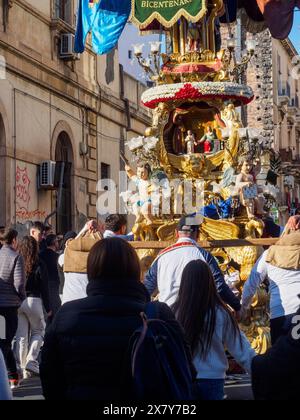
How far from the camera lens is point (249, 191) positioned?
12.3 m

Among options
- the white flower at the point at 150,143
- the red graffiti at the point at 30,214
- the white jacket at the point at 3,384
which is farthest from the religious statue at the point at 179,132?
the white jacket at the point at 3,384

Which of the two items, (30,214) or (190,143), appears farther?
(30,214)

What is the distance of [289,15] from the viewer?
13117 millimetres

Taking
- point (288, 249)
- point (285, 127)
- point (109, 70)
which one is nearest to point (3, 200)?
point (109, 70)

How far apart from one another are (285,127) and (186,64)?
30006 mm

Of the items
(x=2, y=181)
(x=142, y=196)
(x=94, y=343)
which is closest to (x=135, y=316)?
(x=94, y=343)

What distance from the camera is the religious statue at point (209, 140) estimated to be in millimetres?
13734

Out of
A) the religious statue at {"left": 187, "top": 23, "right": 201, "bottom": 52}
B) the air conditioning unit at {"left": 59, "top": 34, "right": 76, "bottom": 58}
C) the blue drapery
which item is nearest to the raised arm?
the religious statue at {"left": 187, "top": 23, "right": 201, "bottom": 52}

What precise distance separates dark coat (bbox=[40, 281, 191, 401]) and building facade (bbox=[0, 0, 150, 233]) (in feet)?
44.9

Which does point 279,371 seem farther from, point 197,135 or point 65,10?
point 65,10

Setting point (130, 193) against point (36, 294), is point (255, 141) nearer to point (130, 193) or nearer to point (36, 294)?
point (130, 193)

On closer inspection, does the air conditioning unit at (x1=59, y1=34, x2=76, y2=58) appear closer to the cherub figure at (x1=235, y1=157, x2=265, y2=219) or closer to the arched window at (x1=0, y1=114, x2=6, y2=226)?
the arched window at (x1=0, y1=114, x2=6, y2=226)

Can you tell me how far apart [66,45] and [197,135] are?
26.1ft

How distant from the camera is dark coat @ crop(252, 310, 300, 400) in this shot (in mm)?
4129
